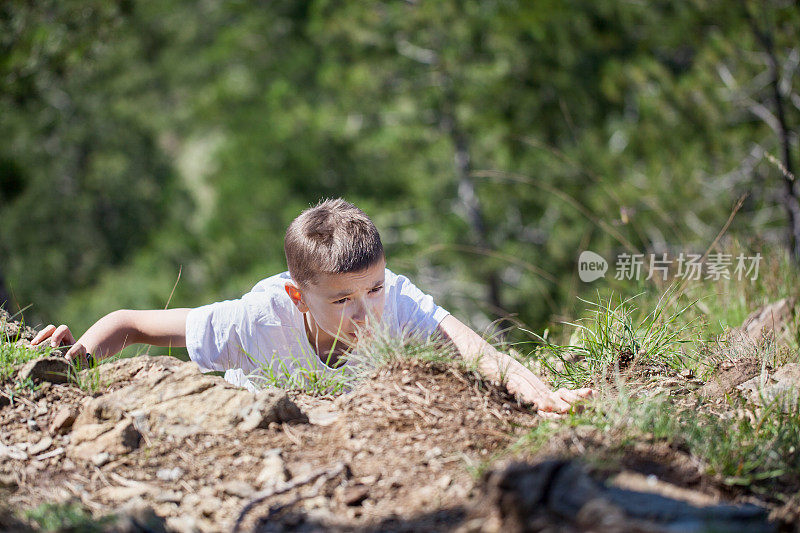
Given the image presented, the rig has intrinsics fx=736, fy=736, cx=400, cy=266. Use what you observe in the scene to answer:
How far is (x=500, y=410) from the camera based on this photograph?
249 centimetres

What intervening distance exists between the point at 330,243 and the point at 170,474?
4.17 ft

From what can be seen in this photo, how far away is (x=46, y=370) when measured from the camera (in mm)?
2678

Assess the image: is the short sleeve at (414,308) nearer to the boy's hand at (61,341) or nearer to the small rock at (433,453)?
the small rock at (433,453)

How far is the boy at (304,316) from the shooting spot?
3.11 m

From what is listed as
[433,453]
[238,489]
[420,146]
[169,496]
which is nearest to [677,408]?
[433,453]

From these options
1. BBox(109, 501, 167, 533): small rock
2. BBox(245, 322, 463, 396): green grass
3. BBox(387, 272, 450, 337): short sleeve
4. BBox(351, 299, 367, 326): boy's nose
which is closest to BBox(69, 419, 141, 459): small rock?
BBox(109, 501, 167, 533): small rock

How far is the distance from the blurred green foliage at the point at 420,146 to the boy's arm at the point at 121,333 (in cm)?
482

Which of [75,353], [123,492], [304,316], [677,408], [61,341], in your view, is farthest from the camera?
[304,316]

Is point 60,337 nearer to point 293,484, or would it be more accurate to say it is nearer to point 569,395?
point 293,484

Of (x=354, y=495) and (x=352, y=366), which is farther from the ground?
(x=352, y=366)

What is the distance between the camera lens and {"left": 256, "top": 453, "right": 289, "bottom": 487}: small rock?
2121mm

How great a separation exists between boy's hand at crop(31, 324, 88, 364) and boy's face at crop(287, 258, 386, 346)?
3.17 feet

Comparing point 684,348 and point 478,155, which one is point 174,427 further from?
point 478,155

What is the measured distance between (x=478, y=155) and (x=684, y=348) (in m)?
10.7
